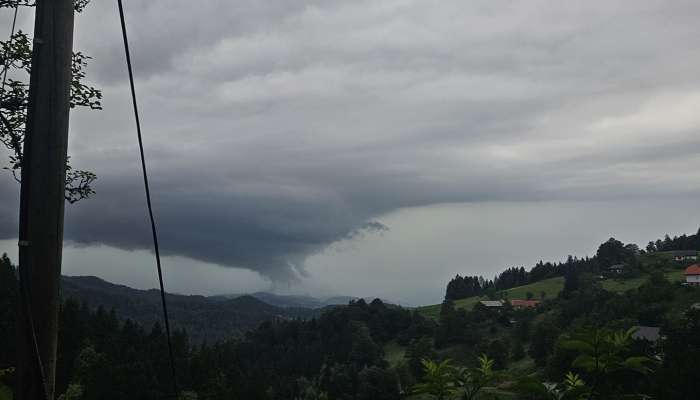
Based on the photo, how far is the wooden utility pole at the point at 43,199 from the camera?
4.12 m

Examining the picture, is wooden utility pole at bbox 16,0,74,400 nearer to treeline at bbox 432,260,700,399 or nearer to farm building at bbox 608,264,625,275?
treeline at bbox 432,260,700,399

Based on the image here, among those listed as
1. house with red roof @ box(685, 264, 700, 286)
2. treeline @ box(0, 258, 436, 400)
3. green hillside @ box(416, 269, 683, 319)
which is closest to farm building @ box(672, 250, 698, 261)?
green hillside @ box(416, 269, 683, 319)

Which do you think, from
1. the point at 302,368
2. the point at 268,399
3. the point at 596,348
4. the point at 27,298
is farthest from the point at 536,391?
the point at 302,368

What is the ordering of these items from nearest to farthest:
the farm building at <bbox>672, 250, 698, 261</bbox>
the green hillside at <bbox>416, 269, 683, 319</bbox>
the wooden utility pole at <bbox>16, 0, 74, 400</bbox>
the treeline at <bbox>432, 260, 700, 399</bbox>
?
the wooden utility pole at <bbox>16, 0, 74, 400</bbox> < the treeline at <bbox>432, 260, 700, 399</bbox> < the green hillside at <bbox>416, 269, 683, 319</bbox> < the farm building at <bbox>672, 250, 698, 261</bbox>

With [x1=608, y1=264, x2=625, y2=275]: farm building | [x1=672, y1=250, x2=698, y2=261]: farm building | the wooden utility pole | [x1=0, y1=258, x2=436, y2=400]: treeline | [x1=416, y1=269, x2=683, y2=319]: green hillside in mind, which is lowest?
[x1=0, y1=258, x2=436, y2=400]: treeline

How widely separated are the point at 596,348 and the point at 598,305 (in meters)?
134

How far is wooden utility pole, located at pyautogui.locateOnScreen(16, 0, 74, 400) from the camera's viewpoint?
4.12 metres

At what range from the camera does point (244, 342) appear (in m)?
186

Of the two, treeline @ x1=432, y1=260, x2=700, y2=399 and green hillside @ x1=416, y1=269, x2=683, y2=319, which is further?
green hillside @ x1=416, y1=269, x2=683, y2=319

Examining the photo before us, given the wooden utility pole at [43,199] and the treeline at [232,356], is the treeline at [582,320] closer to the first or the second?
the treeline at [232,356]

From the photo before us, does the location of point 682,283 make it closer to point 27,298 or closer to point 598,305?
point 598,305

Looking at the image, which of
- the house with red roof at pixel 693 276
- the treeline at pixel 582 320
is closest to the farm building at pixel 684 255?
the treeline at pixel 582 320

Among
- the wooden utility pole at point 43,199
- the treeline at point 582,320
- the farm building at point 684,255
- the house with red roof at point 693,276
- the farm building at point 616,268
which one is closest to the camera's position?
the wooden utility pole at point 43,199

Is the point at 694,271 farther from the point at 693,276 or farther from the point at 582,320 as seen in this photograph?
the point at 582,320
